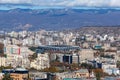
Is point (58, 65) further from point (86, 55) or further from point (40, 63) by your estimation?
point (86, 55)

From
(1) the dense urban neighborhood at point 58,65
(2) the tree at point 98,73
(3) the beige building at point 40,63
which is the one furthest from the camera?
(3) the beige building at point 40,63

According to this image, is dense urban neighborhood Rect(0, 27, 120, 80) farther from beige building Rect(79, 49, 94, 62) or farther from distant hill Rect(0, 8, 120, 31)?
distant hill Rect(0, 8, 120, 31)

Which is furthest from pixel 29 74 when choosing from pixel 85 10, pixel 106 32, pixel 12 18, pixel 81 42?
pixel 85 10

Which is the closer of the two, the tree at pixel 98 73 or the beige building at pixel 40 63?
the tree at pixel 98 73

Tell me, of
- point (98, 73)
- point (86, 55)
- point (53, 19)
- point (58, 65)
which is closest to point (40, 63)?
point (58, 65)

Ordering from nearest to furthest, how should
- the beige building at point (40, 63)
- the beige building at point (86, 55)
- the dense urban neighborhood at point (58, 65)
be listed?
the dense urban neighborhood at point (58, 65), the beige building at point (40, 63), the beige building at point (86, 55)

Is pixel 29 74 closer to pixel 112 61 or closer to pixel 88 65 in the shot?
pixel 88 65

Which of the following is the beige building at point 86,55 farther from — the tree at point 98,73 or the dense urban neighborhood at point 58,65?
the tree at point 98,73

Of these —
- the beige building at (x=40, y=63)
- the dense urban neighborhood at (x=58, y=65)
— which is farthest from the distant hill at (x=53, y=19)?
the beige building at (x=40, y=63)
